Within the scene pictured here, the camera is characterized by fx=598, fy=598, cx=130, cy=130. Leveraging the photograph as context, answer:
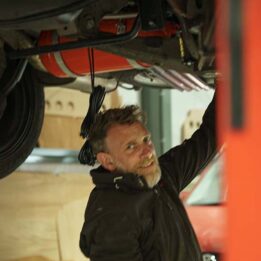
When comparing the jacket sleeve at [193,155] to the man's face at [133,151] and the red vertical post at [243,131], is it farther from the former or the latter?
the red vertical post at [243,131]

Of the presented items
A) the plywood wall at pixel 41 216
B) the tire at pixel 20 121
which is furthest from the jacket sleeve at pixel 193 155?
the plywood wall at pixel 41 216

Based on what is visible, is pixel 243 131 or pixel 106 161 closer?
pixel 243 131

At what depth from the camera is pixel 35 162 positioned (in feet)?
11.3

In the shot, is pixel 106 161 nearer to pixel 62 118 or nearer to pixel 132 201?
pixel 132 201

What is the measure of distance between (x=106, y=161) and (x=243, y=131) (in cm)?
138

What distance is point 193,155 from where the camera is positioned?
208 centimetres

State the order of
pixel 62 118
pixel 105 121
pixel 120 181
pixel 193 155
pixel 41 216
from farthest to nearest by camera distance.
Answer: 1. pixel 62 118
2. pixel 41 216
3. pixel 193 155
4. pixel 105 121
5. pixel 120 181

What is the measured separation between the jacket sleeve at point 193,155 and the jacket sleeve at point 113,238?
13.2 inches

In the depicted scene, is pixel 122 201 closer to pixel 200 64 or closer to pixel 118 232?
pixel 118 232

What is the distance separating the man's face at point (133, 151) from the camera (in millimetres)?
1889

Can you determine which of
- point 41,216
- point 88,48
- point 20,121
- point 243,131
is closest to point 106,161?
point 88,48

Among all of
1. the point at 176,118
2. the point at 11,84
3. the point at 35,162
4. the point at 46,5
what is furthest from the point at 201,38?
the point at 176,118

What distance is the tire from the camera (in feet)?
8.13

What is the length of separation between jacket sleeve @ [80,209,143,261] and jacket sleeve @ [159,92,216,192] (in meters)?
0.33
